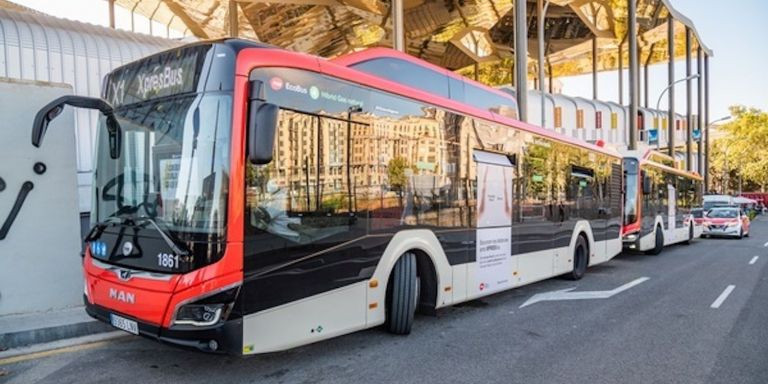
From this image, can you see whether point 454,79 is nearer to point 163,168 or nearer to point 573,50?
point 163,168

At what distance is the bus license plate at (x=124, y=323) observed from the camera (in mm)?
4465

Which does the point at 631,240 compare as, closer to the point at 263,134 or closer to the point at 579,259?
the point at 579,259

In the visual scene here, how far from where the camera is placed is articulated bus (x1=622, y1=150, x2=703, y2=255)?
15.1 m

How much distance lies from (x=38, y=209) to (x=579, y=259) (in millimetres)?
9664

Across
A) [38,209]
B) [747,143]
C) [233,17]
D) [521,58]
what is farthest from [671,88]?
[38,209]

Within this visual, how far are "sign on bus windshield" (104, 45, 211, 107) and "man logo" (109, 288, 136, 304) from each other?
1714 millimetres

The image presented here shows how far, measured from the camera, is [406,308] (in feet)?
19.9

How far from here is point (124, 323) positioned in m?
4.55

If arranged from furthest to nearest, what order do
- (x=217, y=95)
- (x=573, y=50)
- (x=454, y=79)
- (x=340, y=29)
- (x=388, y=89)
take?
(x=573, y=50), (x=340, y=29), (x=454, y=79), (x=388, y=89), (x=217, y=95)

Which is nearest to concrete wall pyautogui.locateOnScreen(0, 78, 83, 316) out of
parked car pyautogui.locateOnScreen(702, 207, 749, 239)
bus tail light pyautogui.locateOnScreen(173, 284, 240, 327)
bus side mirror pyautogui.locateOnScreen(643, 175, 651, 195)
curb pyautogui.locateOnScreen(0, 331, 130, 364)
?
curb pyautogui.locateOnScreen(0, 331, 130, 364)

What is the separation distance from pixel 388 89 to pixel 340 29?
2653 centimetres

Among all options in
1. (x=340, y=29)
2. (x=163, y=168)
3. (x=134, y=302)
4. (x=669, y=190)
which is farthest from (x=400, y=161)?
(x=340, y=29)

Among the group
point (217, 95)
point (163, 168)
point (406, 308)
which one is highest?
point (217, 95)

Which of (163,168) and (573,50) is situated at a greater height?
(573,50)
